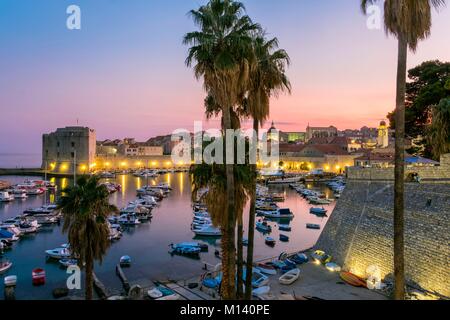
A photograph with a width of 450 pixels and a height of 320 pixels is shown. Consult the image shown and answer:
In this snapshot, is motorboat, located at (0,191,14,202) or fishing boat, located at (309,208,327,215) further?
motorboat, located at (0,191,14,202)

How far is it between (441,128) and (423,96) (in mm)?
9751

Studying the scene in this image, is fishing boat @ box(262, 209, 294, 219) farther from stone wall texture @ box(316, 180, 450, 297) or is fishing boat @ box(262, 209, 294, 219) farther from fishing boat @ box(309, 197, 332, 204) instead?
stone wall texture @ box(316, 180, 450, 297)

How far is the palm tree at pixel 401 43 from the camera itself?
9016mm

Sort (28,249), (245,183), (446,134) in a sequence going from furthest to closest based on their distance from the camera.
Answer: (28,249)
(446,134)
(245,183)

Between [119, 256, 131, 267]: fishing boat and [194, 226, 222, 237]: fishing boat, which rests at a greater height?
[194, 226, 222, 237]: fishing boat

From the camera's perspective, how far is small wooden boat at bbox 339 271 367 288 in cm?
1730

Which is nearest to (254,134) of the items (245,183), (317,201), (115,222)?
(245,183)

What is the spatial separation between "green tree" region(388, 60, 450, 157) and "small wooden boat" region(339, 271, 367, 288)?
14232 millimetres

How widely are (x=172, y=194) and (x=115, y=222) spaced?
27.6 meters

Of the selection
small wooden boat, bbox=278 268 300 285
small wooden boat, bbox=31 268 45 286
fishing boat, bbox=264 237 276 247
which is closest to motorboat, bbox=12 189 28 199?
small wooden boat, bbox=31 268 45 286

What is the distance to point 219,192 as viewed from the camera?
1090 cm

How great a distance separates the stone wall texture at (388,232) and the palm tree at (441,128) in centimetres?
364

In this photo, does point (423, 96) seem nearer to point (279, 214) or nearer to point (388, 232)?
point (388, 232)
